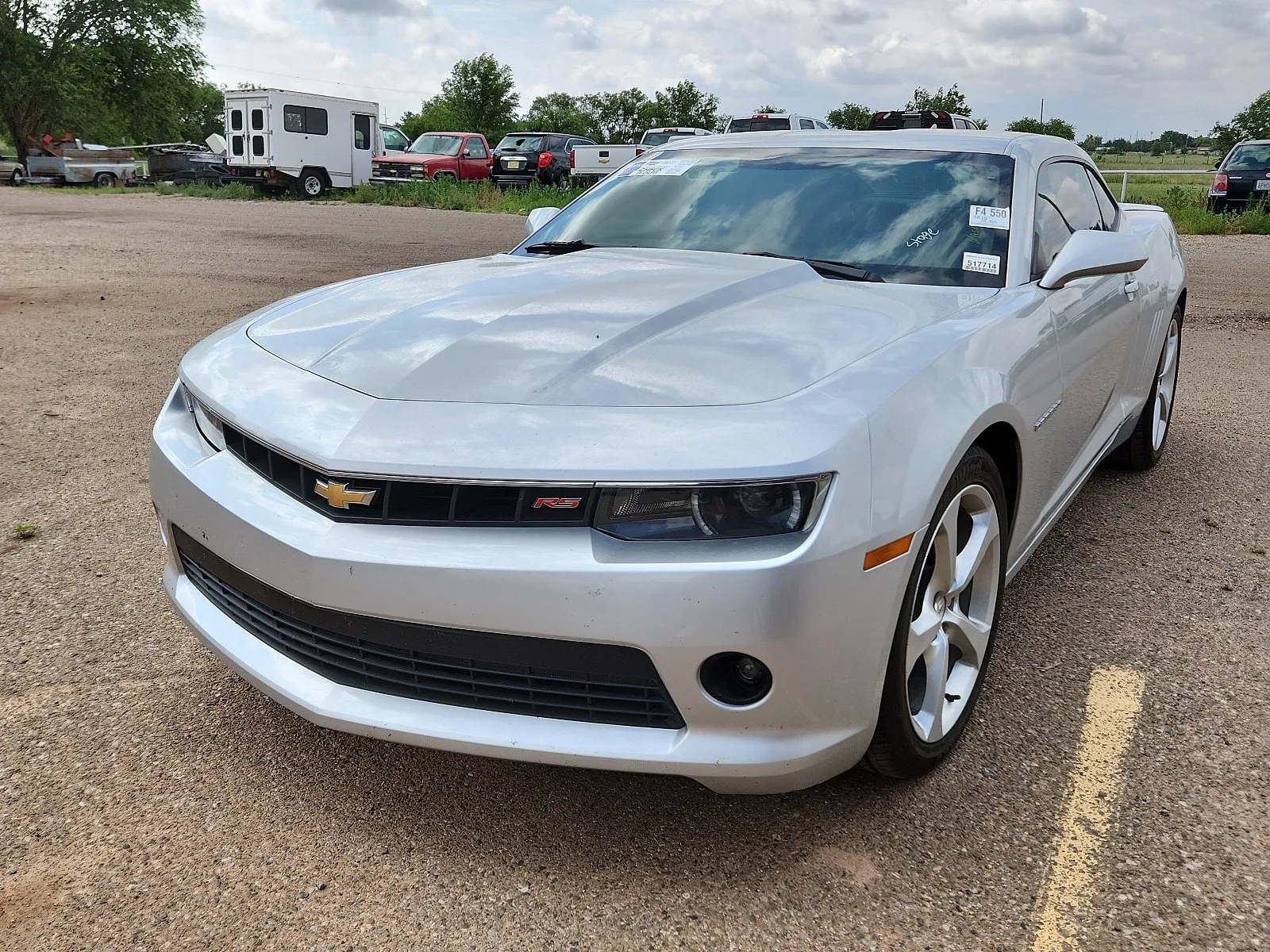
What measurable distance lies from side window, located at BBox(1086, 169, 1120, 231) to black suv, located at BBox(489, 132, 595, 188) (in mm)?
21835

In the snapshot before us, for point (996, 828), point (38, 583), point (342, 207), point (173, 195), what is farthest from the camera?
point (173, 195)

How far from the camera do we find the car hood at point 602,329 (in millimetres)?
2148

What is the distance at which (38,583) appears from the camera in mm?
3412

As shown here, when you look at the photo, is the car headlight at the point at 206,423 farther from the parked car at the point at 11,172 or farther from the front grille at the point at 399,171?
the parked car at the point at 11,172

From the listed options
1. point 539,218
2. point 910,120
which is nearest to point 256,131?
point 910,120

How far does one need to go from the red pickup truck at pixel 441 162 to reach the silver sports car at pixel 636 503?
79.8 ft

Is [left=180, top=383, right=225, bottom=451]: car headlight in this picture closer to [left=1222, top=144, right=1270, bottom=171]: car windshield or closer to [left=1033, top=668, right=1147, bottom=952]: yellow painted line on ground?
[left=1033, top=668, right=1147, bottom=952]: yellow painted line on ground

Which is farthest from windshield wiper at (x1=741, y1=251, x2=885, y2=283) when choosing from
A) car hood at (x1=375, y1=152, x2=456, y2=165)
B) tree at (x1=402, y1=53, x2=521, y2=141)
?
tree at (x1=402, y1=53, x2=521, y2=141)

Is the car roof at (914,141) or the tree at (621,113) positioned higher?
the tree at (621,113)

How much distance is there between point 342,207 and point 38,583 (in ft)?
63.2

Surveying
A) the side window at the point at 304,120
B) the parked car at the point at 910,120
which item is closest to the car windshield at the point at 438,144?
the side window at the point at 304,120

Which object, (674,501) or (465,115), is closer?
(674,501)

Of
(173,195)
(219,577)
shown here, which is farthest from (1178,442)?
(173,195)

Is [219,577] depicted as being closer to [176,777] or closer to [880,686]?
[176,777]
